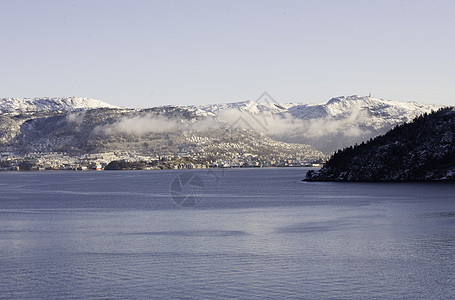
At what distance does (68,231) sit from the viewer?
262 feet

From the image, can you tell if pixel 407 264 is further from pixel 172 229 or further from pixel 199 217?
pixel 199 217

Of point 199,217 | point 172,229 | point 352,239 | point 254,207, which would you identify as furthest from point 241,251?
point 254,207

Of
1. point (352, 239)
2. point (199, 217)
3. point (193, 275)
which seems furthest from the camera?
point (199, 217)

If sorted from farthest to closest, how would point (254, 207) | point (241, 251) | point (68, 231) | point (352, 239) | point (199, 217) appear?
point (254, 207), point (199, 217), point (68, 231), point (352, 239), point (241, 251)

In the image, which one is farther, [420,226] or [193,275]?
[420,226]

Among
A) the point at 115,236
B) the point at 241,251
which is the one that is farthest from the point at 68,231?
the point at 241,251

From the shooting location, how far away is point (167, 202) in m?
134

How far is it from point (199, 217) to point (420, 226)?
34667 millimetres

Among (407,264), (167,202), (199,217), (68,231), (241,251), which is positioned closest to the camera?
(407,264)

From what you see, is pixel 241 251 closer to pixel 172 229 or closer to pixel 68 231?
pixel 172 229

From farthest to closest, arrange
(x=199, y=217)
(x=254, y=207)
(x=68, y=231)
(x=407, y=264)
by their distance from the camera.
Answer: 1. (x=254, y=207)
2. (x=199, y=217)
3. (x=68, y=231)
4. (x=407, y=264)

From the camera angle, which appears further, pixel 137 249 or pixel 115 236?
pixel 115 236

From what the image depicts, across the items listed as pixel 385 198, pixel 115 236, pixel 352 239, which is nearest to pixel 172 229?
pixel 115 236

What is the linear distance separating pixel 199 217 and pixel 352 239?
111 feet
